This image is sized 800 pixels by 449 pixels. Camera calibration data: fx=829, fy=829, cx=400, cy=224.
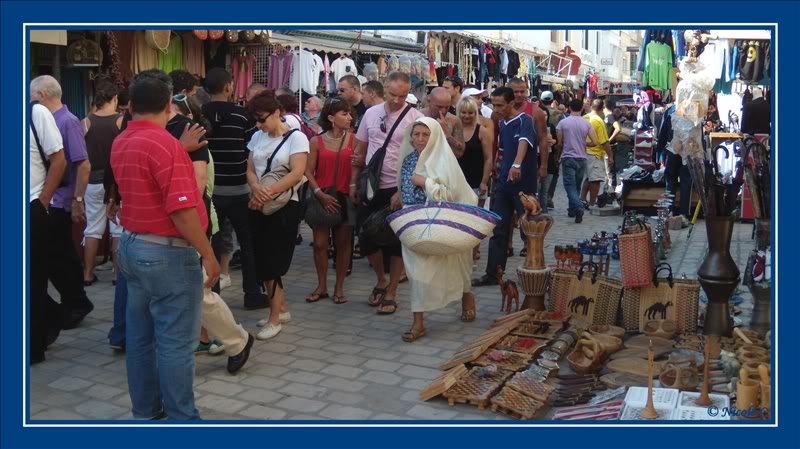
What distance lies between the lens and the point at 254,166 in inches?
225

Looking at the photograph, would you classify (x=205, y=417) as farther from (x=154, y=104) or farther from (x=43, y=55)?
(x=43, y=55)

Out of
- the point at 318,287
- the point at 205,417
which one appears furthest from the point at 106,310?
the point at 205,417

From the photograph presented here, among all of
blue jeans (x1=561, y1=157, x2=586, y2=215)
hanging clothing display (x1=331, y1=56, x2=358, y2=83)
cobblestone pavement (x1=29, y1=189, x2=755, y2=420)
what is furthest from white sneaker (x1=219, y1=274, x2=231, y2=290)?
blue jeans (x1=561, y1=157, x2=586, y2=215)

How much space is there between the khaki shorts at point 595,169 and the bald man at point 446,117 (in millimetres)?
5453

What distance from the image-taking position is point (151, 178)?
357 cm

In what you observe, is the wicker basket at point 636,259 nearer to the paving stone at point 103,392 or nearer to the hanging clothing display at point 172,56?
the paving stone at point 103,392

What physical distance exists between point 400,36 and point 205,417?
1039 cm

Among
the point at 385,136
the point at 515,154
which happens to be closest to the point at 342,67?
the point at 515,154

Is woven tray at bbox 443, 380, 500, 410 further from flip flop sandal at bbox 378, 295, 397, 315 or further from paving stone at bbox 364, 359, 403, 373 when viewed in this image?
flip flop sandal at bbox 378, 295, 397, 315

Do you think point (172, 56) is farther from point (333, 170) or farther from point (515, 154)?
point (515, 154)

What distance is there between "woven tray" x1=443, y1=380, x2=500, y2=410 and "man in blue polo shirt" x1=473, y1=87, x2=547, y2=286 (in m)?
2.67

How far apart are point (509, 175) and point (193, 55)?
4.46 m

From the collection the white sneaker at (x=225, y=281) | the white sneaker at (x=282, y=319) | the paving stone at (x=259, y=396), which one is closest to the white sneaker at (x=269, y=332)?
the white sneaker at (x=282, y=319)

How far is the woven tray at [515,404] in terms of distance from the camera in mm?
4207
